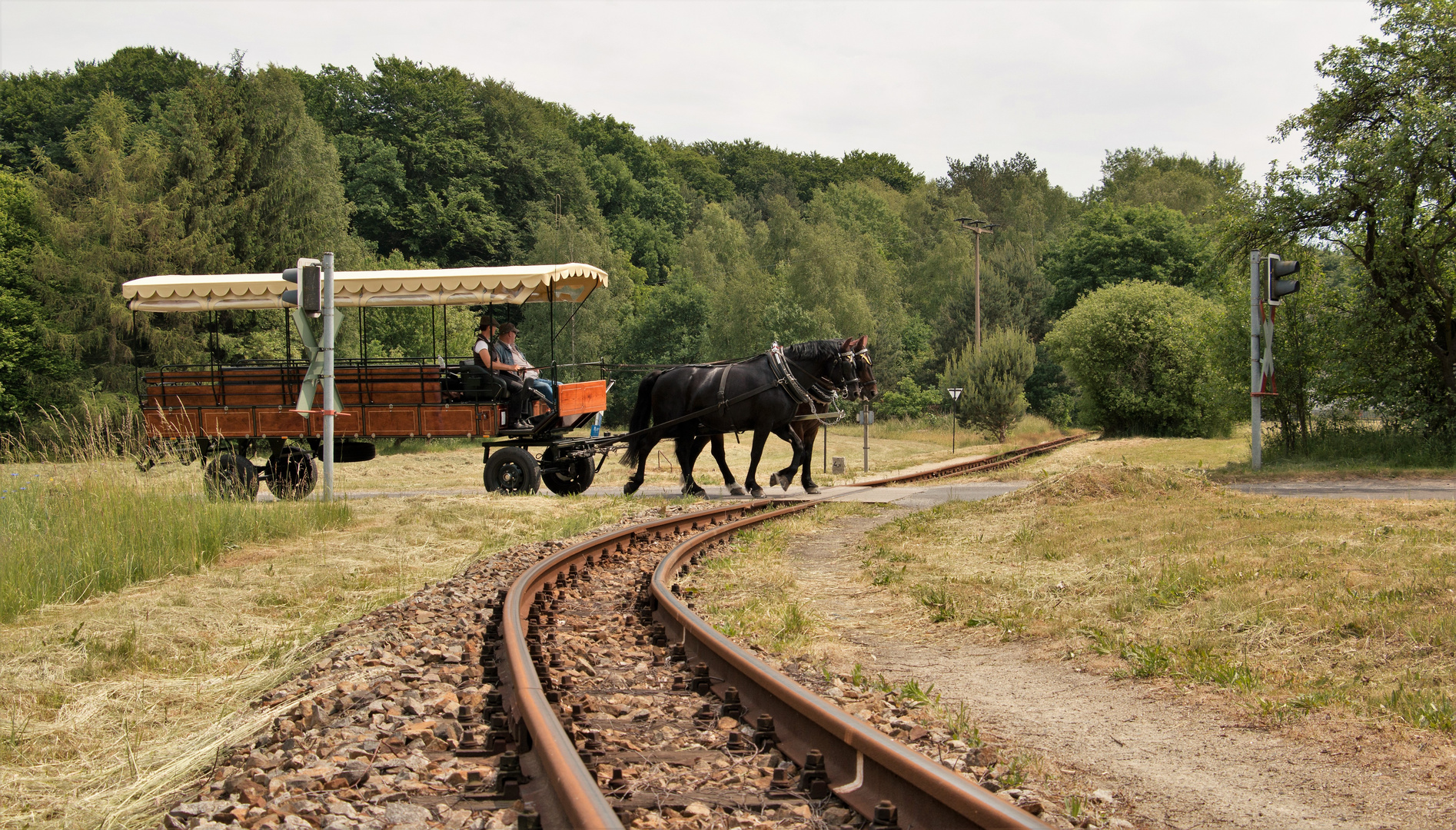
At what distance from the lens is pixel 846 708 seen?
168 inches

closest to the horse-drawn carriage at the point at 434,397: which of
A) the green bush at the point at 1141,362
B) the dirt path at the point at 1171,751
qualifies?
the dirt path at the point at 1171,751

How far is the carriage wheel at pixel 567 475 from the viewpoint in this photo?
15555 millimetres

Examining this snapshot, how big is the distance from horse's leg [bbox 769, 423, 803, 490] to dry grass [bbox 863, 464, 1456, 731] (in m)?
4.34

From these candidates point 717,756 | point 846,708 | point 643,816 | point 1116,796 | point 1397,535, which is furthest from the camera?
point 1397,535

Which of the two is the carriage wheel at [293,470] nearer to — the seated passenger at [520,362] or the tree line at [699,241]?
the tree line at [699,241]

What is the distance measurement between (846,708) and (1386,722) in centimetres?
203

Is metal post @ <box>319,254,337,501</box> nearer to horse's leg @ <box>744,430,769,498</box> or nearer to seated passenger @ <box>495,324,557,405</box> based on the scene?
seated passenger @ <box>495,324,557,405</box>

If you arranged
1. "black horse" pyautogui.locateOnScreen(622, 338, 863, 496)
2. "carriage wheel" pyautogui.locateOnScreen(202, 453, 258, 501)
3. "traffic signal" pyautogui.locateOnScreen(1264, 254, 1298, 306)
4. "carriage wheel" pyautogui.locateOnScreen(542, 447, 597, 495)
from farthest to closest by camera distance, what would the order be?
1. "traffic signal" pyautogui.locateOnScreen(1264, 254, 1298, 306)
2. "carriage wheel" pyautogui.locateOnScreen(542, 447, 597, 495)
3. "black horse" pyautogui.locateOnScreen(622, 338, 863, 496)
4. "carriage wheel" pyautogui.locateOnScreen(202, 453, 258, 501)

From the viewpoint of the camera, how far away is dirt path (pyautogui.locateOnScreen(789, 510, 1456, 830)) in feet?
10.5

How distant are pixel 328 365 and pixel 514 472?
11.3ft

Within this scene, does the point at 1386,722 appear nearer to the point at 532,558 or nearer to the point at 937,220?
the point at 532,558

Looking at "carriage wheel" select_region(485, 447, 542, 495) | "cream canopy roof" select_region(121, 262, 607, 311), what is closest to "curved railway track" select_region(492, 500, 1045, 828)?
"carriage wheel" select_region(485, 447, 542, 495)

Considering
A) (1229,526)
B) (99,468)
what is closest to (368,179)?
(99,468)

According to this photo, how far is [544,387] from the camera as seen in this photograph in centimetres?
Result: 1462
